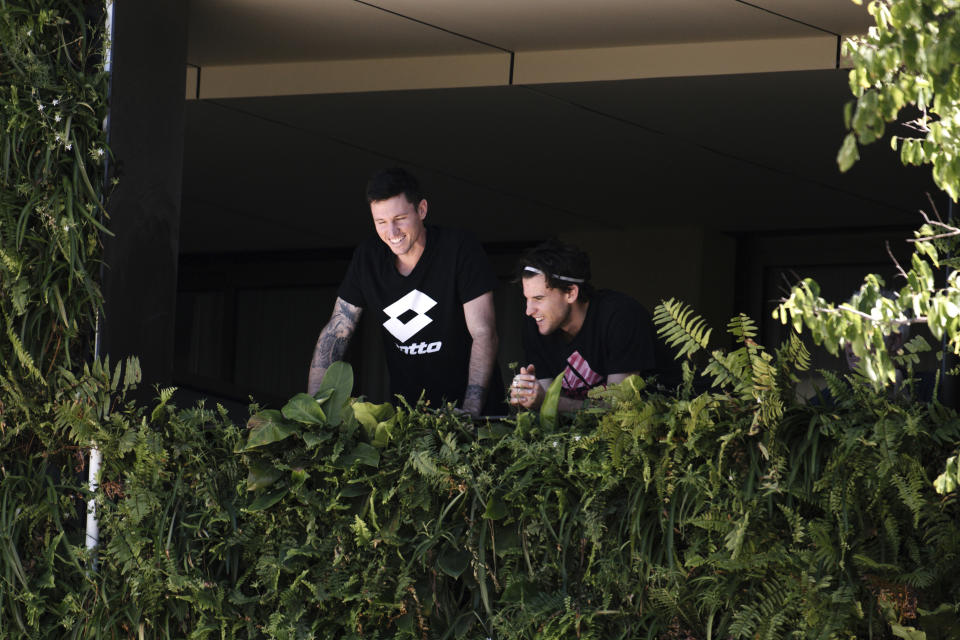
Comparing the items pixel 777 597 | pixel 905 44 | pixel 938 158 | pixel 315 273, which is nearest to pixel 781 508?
pixel 777 597

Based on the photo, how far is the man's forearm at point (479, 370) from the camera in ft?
14.0

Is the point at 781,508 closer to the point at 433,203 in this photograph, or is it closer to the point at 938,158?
the point at 938,158

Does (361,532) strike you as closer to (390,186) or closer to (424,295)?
(424,295)

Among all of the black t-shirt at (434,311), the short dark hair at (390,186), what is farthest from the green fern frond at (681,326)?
the short dark hair at (390,186)

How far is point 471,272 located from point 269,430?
1.05 m

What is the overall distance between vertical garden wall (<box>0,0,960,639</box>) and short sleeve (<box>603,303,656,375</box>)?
0.37m

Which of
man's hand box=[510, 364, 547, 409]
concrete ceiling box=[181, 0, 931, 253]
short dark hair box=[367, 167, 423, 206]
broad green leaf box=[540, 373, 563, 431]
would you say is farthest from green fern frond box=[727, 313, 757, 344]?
concrete ceiling box=[181, 0, 931, 253]

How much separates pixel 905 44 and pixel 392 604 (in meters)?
2.26

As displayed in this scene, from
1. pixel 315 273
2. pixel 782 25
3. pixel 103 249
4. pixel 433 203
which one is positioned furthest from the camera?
pixel 315 273

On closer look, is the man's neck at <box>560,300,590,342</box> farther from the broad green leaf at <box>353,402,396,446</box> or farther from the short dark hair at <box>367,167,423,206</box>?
the broad green leaf at <box>353,402,396,446</box>

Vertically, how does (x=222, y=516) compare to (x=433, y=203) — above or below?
below

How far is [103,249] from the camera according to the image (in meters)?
4.37

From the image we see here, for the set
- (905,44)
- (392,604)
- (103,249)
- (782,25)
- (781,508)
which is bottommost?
(392,604)

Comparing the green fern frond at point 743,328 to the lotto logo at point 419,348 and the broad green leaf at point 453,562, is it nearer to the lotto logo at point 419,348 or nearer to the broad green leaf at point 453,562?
the broad green leaf at point 453,562
